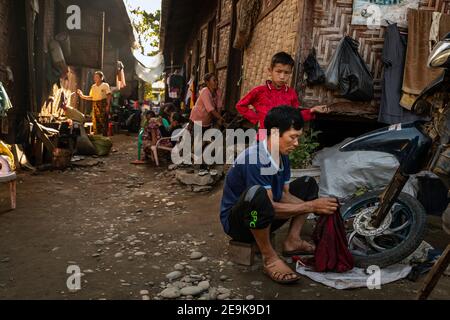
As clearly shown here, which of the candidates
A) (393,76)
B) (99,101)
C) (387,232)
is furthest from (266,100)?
(99,101)

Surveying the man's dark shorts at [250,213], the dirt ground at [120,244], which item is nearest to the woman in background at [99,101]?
the dirt ground at [120,244]

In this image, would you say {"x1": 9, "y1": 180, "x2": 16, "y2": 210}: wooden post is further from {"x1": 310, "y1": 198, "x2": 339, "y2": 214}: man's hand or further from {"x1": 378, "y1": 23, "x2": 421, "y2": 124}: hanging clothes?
{"x1": 378, "y1": 23, "x2": 421, "y2": 124}: hanging clothes

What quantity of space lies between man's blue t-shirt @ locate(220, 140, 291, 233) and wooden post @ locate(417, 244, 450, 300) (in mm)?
1111

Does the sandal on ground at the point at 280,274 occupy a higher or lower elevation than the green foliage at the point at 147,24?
lower

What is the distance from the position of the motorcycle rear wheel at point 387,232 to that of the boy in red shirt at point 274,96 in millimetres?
1210

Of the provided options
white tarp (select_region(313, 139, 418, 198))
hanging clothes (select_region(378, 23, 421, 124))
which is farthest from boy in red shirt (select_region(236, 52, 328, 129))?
hanging clothes (select_region(378, 23, 421, 124))

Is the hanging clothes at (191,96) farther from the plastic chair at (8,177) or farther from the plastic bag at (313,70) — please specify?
the plastic chair at (8,177)

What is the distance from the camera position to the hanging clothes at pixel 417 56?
4438mm

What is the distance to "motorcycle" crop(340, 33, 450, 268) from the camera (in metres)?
2.50

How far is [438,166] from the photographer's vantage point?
247 centimetres
